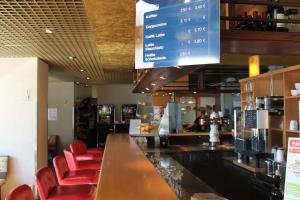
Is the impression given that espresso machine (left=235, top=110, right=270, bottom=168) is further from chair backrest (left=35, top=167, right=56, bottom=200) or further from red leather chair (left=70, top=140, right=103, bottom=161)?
red leather chair (left=70, top=140, right=103, bottom=161)

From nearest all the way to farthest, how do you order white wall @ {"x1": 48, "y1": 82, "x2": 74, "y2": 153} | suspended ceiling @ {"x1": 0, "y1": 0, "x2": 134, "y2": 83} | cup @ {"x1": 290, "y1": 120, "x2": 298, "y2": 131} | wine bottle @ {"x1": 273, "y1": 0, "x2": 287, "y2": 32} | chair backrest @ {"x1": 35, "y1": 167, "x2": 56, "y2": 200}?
wine bottle @ {"x1": 273, "y1": 0, "x2": 287, "y2": 32}, chair backrest @ {"x1": 35, "y1": 167, "x2": 56, "y2": 200}, suspended ceiling @ {"x1": 0, "y1": 0, "x2": 134, "y2": 83}, cup @ {"x1": 290, "y1": 120, "x2": 298, "y2": 131}, white wall @ {"x1": 48, "y1": 82, "x2": 74, "y2": 153}

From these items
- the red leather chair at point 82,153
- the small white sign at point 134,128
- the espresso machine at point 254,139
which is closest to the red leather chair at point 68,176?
the red leather chair at point 82,153

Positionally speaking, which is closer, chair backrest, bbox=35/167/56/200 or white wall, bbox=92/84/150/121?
chair backrest, bbox=35/167/56/200

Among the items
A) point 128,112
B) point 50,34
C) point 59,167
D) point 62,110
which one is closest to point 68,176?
point 59,167

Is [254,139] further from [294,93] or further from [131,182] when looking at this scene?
[131,182]

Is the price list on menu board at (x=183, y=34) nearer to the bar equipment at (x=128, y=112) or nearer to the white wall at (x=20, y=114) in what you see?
the white wall at (x=20, y=114)

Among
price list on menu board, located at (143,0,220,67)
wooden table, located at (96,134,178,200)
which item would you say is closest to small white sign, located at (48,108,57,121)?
wooden table, located at (96,134,178,200)

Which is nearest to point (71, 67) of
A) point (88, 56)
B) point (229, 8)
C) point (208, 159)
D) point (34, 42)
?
point (88, 56)

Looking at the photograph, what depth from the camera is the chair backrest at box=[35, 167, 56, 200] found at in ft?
8.98

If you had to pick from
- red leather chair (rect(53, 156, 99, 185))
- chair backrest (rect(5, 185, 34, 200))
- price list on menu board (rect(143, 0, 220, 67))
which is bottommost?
red leather chair (rect(53, 156, 99, 185))

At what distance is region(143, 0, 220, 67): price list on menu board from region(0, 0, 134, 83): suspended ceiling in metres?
1.01

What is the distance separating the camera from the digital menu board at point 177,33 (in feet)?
6.57

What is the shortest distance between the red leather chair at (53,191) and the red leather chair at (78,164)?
1.05 m

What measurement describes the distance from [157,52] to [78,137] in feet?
33.3
